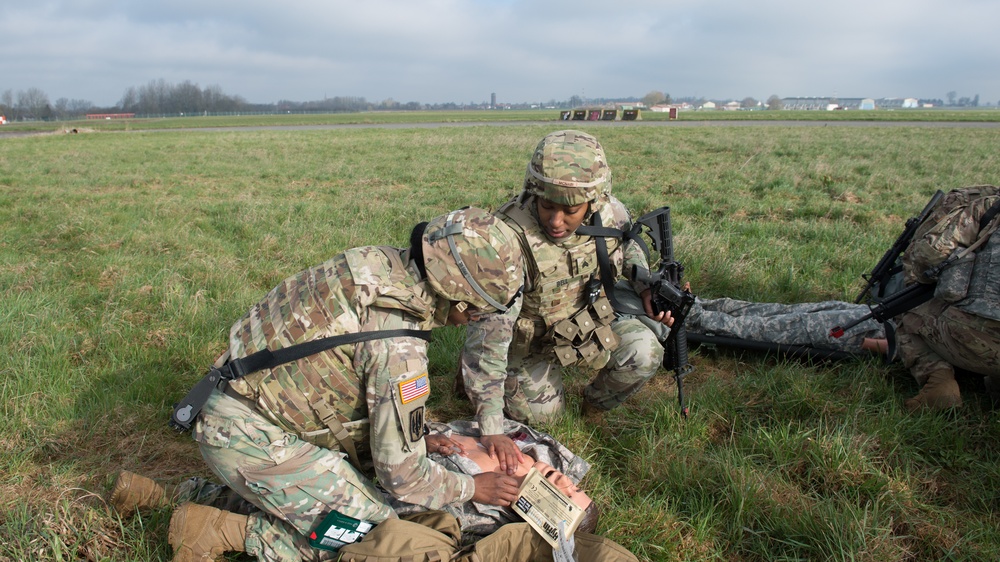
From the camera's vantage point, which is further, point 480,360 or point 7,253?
point 7,253

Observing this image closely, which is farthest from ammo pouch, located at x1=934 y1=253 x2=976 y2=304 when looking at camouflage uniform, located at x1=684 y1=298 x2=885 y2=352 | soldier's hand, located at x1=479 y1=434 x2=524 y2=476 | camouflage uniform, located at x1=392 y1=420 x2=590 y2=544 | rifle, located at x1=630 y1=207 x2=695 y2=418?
soldier's hand, located at x1=479 y1=434 x2=524 y2=476

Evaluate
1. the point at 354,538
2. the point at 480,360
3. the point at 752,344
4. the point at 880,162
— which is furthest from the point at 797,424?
the point at 880,162

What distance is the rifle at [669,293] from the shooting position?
3752 millimetres

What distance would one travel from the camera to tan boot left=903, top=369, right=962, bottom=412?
3.70 metres

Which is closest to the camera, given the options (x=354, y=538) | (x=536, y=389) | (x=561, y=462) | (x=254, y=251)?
(x=354, y=538)

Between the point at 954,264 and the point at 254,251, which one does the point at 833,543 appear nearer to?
the point at 954,264

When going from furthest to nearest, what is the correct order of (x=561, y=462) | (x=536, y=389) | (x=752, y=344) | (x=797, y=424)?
(x=752, y=344)
(x=536, y=389)
(x=797, y=424)
(x=561, y=462)

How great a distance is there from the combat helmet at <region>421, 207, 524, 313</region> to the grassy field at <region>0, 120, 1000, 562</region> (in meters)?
1.33

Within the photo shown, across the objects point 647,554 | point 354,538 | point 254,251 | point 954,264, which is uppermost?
point 954,264

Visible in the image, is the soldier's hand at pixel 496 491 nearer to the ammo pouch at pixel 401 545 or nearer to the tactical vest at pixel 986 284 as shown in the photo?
the ammo pouch at pixel 401 545

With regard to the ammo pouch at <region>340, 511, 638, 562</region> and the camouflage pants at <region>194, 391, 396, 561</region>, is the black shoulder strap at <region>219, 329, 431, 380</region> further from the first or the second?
the ammo pouch at <region>340, 511, 638, 562</region>

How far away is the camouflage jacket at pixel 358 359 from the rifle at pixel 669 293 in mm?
1688

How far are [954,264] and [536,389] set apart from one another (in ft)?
8.70

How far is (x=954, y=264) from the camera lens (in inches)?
151
